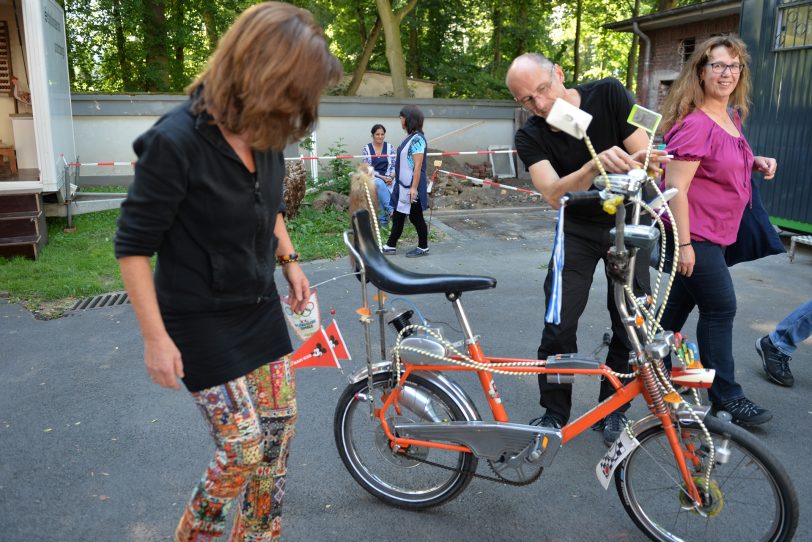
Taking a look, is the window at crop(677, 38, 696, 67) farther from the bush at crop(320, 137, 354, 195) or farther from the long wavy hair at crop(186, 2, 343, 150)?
the long wavy hair at crop(186, 2, 343, 150)

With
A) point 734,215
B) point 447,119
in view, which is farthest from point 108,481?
point 447,119

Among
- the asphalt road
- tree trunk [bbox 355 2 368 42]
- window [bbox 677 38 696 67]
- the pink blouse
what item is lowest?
the asphalt road

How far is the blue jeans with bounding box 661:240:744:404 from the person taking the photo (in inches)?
135

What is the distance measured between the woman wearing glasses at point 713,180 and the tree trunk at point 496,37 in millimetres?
22860

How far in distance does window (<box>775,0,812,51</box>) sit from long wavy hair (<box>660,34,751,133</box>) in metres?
5.34

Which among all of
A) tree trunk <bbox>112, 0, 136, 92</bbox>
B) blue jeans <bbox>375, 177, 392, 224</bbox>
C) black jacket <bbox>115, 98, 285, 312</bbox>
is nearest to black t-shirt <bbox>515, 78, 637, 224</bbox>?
black jacket <bbox>115, 98, 285, 312</bbox>

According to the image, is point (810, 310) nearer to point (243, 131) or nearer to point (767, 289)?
point (767, 289)

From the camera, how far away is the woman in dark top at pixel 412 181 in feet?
26.2

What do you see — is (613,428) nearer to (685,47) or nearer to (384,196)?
(384,196)

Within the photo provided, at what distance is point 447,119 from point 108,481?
14744mm

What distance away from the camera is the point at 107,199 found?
11055 millimetres

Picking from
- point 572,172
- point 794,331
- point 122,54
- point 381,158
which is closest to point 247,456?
point 572,172

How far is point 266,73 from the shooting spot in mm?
1770

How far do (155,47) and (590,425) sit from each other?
62.4 feet
